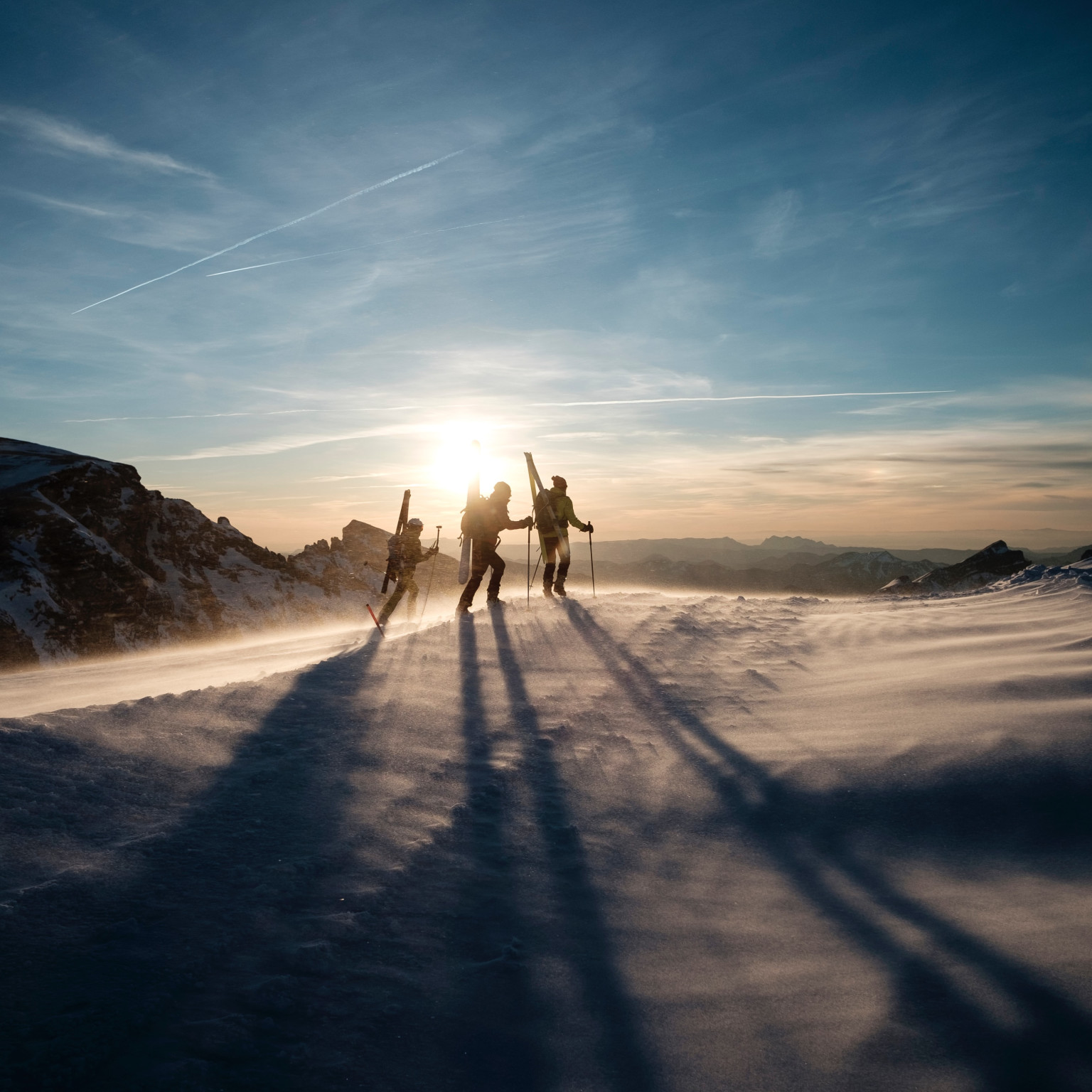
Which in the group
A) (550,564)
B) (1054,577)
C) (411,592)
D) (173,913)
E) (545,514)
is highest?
(545,514)

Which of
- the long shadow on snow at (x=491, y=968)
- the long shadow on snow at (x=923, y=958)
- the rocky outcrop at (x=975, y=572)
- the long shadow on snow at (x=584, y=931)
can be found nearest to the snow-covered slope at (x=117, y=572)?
the long shadow on snow at (x=584, y=931)

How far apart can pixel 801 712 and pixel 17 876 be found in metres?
5.18

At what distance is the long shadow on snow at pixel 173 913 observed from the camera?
6.69 feet

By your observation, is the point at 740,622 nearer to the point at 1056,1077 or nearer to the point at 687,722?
the point at 687,722

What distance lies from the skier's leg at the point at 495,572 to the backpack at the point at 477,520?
38cm

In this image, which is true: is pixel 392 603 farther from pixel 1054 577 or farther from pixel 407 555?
pixel 1054 577

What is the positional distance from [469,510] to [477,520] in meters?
0.21

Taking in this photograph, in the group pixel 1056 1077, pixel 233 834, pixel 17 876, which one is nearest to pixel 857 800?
pixel 1056 1077

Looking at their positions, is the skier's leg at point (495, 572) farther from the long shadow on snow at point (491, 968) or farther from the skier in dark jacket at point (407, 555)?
the long shadow on snow at point (491, 968)

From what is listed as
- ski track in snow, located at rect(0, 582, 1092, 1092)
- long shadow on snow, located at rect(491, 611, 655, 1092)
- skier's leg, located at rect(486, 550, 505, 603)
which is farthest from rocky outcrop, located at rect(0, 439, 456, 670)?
long shadow on snow, located at rect(491, 611, 655, 1092)

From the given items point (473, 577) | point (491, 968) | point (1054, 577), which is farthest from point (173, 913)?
point (1054, 577)

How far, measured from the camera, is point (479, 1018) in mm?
2336

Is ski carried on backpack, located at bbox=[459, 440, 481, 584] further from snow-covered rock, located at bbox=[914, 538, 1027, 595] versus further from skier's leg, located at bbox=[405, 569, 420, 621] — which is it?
snow-covered rock, located at bbox=[914, 538, 1027, 595]

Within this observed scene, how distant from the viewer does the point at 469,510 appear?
11.6m
